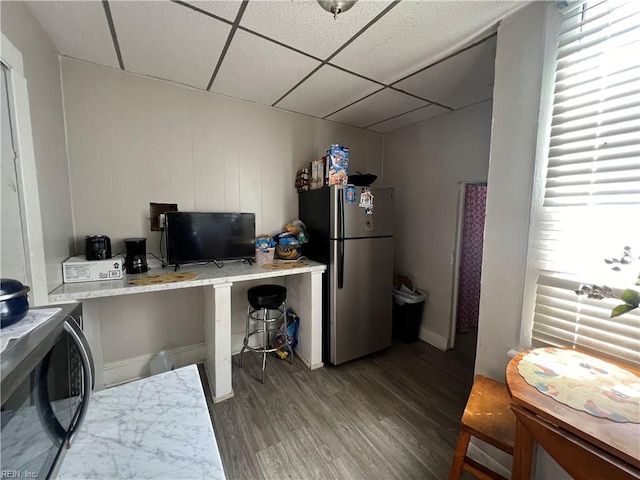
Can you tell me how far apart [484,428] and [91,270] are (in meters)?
2.36

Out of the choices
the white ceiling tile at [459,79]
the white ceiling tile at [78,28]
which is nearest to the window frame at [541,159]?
the white ceiling tile at [459,79]

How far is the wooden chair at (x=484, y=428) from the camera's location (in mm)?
1098

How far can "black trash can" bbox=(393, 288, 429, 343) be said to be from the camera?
109 inches

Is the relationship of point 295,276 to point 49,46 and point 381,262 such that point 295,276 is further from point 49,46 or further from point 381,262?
point 49,46

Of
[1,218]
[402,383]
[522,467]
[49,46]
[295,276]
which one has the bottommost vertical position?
[402,383]

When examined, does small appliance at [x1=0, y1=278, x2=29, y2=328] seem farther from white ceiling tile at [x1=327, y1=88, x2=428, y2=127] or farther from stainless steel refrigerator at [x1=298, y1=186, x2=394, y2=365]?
white ceiling tile at [x1=327, y1=88, x2=428, y2=127]

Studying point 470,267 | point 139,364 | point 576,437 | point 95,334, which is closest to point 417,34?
point 576,437

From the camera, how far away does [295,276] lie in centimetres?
258

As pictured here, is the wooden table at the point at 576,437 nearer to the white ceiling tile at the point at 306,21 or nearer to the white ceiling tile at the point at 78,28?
the white ceiling tile at the point at 306,21

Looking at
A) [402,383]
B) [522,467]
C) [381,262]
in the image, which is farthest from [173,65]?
[402,383]

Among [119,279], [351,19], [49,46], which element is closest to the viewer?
[351,19]

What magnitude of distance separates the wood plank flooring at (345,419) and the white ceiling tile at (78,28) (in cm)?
251

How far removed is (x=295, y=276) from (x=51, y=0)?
7.56 feet


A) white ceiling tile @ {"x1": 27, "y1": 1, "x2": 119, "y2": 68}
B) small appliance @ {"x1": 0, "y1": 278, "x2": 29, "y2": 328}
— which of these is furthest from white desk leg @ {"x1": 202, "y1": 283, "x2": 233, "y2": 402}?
white ceiling tile @ {"x1": 27, "y1": 1, "x2": 119, "y2": 68}
